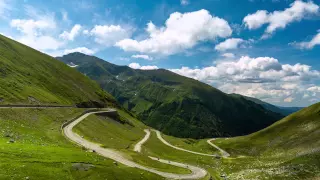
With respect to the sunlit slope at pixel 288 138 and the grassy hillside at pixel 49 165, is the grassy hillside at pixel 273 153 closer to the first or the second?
the sunlit slope at pixel 288 138

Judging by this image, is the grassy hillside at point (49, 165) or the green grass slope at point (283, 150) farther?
the green grass slope at point (283, 150)

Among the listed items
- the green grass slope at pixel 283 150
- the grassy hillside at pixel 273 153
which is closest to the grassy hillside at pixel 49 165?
the grassy hillside at pixel 273 153

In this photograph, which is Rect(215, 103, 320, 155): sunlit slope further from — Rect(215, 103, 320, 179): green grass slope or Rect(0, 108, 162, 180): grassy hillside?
Rect(0, 108, 162, 180): grassy hillside

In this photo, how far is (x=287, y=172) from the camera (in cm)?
8694

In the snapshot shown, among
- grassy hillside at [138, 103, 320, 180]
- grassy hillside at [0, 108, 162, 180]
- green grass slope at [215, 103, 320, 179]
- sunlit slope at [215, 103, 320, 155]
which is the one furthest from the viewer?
sunlit slope at [215, 103, 320, 155]

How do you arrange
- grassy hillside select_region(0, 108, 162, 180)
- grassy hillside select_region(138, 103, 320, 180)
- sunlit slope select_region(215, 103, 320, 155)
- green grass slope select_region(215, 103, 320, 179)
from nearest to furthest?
1. grassy hillside select_region(0, 108, 162, 180)
2. grassy hillside select_region(138, 103, 320, 180)
3. green grass slope select_region(215, 103, 320, 179)
4. sunlit slope select_region(215, 103, 320, 155)

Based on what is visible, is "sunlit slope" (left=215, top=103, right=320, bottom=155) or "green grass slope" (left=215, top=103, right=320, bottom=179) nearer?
Result: "green grass slope" (left=215, top=103, right=320, bottom=179)

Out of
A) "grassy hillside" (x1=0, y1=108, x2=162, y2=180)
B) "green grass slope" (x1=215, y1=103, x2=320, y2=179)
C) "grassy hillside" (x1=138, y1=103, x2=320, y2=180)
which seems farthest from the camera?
"green grass slope" (x1=215, y1=103, x2=320, y2=179)

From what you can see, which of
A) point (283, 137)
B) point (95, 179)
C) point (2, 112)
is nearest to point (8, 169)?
point (95, 179)

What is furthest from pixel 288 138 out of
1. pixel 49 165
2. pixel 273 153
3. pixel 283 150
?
pixel 49 165

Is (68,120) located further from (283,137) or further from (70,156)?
(283,137)

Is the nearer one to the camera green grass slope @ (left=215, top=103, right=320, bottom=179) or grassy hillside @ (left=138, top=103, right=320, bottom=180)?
grassy hillside @ (left=138, top=103, right=320, bottom=180)

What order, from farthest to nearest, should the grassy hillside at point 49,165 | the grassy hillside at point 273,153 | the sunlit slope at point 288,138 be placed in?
the sunlit slope at point 288,138
the grassy hillside at point 273,153
the grassy hillside at point 49,165

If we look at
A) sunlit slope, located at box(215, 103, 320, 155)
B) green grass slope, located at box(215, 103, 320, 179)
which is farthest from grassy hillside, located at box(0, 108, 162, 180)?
sunlit slope, located at box(215, 103, 320, 155)
